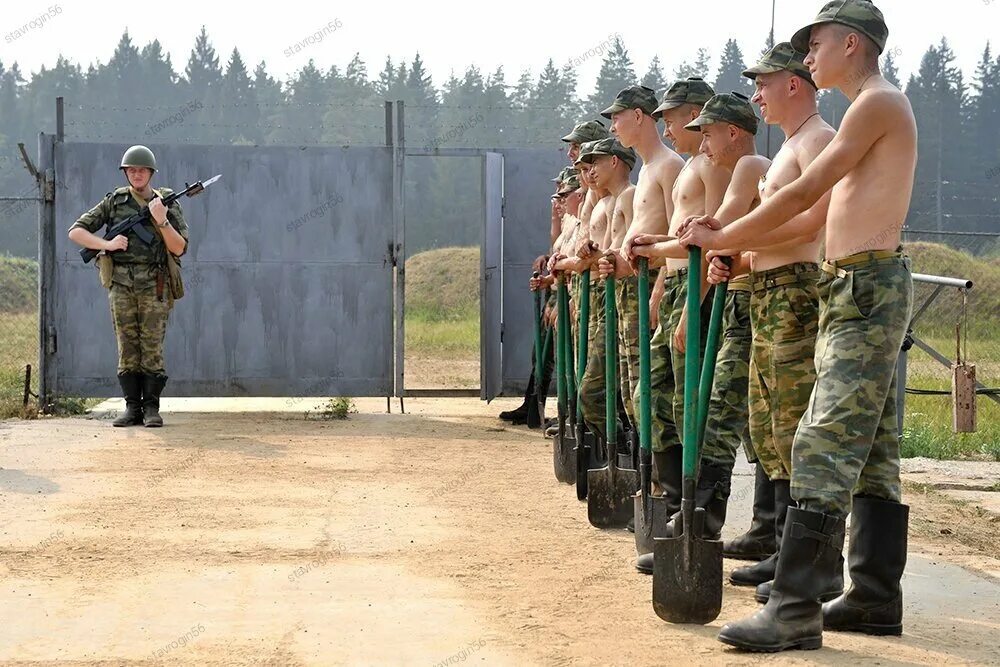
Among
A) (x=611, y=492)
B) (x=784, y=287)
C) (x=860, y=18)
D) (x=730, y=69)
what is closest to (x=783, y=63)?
(x=860, y=18)

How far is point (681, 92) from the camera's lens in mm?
6914

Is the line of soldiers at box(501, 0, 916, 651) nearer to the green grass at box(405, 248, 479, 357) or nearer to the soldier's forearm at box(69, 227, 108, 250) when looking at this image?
the soldier's forearm at box(69, 227, 108, 250)

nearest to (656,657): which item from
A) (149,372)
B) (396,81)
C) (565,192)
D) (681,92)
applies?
(681,92)

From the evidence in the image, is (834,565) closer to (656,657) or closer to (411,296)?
(656,657)

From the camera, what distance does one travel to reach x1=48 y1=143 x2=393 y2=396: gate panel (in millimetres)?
13008

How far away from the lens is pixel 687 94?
690cm

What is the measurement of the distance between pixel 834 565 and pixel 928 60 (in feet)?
207

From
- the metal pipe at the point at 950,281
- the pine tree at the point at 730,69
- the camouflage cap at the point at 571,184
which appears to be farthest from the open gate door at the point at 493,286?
the pine tree at the point at 730,69

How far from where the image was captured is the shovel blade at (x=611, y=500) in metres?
7.11

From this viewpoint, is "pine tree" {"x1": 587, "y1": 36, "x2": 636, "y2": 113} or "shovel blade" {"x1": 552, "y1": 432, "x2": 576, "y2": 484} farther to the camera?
"pine tree" {"x1": 587, "y1": 36, "x2": 636, "y2": 113}

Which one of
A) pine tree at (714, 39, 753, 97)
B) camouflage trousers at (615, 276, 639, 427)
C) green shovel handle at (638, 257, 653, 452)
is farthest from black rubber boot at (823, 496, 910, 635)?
pine tree at (714, 39, 753, 97)

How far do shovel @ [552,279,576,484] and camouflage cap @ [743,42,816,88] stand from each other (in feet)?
11.7

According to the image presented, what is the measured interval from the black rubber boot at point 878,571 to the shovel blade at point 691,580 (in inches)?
16.5

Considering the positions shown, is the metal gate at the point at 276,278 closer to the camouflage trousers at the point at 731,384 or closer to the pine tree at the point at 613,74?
the camouflage trousers at the point at 731,384
